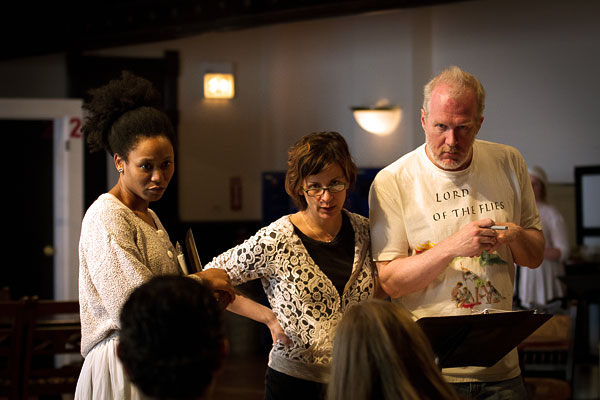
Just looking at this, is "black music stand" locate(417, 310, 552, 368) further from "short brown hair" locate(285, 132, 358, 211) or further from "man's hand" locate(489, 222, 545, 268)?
"short brown hair" locate(285, 132, 358, 211)

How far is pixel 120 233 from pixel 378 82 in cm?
604

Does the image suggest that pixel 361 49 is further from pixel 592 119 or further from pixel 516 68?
pixel 592 119

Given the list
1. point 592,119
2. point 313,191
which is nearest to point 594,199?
point 592,119

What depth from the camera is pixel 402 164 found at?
7.47 ft

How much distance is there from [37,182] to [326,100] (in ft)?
10.3

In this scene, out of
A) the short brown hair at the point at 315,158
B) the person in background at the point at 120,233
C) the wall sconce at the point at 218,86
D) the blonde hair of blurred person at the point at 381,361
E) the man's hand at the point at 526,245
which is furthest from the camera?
the wall sconce at the point at 218,86

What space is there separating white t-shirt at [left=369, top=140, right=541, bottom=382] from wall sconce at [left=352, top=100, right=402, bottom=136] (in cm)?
523

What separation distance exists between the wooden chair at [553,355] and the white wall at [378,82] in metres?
3.52

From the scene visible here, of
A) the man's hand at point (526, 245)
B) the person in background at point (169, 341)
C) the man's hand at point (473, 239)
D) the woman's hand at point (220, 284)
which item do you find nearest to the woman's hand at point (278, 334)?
the woman's hand at point (220, 284)

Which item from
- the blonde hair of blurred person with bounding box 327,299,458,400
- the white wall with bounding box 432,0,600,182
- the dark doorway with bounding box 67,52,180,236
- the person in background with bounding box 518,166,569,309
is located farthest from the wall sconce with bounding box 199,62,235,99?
the blonde hair of blurred person with bounding box 327,299,458,400

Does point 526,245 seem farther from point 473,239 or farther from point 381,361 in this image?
point 381,361

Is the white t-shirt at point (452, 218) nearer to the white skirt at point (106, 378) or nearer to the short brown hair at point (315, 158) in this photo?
the short brown hair at point (315, 158)

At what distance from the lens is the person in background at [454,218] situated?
2127mm

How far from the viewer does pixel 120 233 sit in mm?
1901
